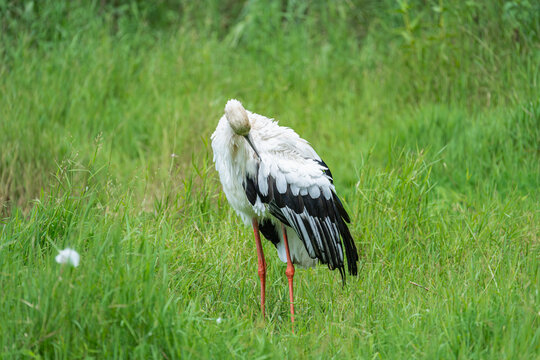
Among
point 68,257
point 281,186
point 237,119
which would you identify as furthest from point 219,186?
point 68,257

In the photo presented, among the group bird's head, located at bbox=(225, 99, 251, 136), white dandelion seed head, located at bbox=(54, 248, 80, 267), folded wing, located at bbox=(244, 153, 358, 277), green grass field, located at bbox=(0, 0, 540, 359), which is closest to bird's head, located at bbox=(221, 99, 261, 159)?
bird's head, located at bbox=(225, 99, 251, 136)

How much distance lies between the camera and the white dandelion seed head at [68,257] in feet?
9.21

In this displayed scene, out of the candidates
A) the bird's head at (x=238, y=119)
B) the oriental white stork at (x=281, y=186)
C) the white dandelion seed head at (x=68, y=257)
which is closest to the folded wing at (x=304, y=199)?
the oriental white stork at (x=281, y=186)

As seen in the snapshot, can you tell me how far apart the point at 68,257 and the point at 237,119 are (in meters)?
1.13

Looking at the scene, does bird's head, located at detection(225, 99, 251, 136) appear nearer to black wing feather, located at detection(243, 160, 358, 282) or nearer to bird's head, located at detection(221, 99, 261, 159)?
bird's head, located at detection(221, 99, 261, 159)

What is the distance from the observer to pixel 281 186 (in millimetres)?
3604

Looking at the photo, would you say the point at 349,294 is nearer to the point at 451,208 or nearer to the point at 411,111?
the point at 451,208

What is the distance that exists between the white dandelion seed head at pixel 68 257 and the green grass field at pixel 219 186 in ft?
0.15

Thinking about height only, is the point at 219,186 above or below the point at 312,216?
below

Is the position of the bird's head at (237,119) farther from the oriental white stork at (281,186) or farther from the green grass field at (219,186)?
the green grass field at (219,186)

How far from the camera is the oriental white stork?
3609 mm

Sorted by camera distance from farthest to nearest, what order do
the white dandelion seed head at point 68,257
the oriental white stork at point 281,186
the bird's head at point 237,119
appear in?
the oriental white stork at point 281,186
the bird's head at point 237,119
the white dandelion seed head at point 68,257

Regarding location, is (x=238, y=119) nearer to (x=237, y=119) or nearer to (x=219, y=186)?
(x=237, y=119)

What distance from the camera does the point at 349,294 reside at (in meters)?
3.74
